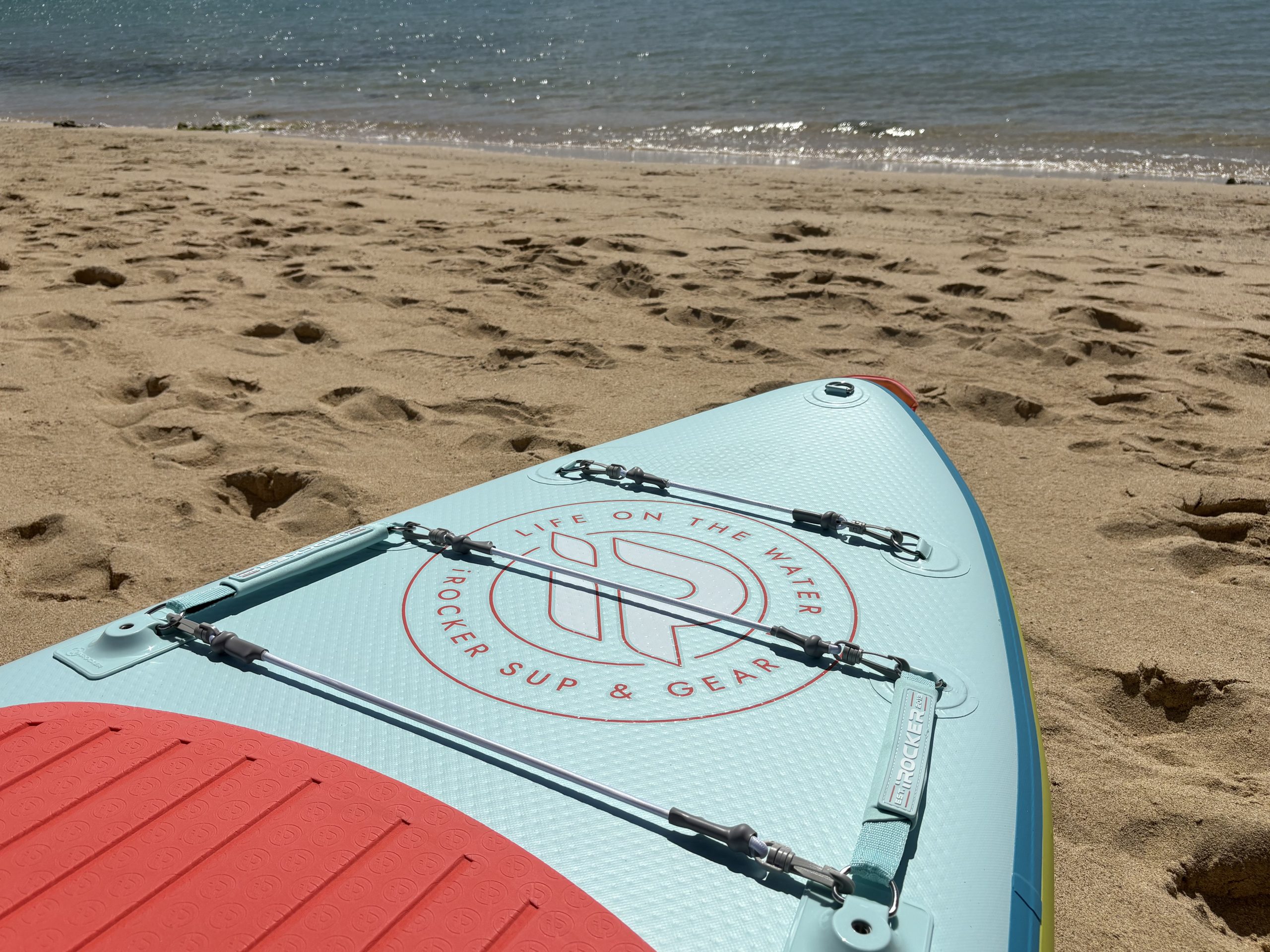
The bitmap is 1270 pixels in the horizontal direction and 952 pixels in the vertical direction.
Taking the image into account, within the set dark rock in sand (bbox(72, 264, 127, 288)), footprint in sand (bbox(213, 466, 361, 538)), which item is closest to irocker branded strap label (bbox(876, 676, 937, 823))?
footprint in sand (bbox(213, 466, 361, 538))

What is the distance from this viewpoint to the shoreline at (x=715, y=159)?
7934mm

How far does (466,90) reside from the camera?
529 inches

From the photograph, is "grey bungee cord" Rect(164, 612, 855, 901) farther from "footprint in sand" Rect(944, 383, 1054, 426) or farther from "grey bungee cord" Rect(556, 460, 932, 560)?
"footprint in sand" Rect(944, 383, 1054, 426)

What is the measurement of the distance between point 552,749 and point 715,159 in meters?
8.70

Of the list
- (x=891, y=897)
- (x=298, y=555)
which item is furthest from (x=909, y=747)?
(x=298, y=555)

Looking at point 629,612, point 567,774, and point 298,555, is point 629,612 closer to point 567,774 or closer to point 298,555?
point 567,774

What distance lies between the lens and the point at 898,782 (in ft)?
4.02

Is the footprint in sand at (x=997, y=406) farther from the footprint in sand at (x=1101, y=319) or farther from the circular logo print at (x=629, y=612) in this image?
the circular logo print at (x=629, y=612)

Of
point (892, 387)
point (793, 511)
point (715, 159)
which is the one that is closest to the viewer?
point (793, 511)

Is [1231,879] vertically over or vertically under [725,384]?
under

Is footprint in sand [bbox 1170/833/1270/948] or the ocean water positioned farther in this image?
the ocean water

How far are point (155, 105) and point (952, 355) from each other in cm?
1337

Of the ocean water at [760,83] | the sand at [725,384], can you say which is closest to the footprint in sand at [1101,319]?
the sand at [725,384]

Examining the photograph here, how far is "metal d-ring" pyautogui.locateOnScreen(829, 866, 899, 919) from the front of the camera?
1046 mm
